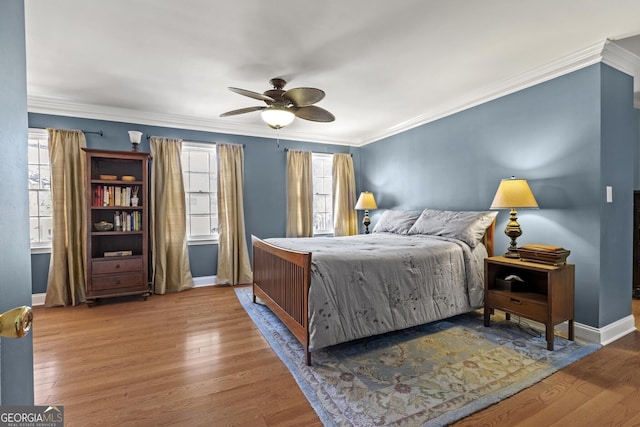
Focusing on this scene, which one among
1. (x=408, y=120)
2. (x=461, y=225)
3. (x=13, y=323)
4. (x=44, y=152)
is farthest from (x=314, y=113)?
(x=44, y=152)

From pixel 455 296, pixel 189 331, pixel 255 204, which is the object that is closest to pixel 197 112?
pixel 255 204

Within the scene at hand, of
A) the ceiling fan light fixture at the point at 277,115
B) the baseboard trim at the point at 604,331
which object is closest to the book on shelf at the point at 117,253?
the ceiling fan light fixture at the point at 277,115

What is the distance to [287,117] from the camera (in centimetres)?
276

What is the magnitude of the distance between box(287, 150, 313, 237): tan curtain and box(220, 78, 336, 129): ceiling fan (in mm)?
2018

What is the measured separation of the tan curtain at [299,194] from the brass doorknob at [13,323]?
4374 mm

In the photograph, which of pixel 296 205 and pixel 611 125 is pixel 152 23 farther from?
pixel 611 125

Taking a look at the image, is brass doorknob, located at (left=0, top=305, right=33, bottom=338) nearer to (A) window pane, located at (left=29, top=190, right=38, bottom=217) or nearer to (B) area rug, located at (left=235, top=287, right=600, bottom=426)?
(B) area rug, located at (left=235, top=287, right=600, bottom=426)

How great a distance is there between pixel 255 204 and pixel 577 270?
402cm

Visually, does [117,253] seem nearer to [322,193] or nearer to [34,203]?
[34,203]

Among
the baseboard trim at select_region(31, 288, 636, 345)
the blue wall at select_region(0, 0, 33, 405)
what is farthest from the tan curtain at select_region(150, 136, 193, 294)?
the blue wall at select_region(0, 0, 33, 405)

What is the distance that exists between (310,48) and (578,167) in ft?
8.26

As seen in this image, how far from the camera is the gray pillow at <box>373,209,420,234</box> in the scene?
3.95m

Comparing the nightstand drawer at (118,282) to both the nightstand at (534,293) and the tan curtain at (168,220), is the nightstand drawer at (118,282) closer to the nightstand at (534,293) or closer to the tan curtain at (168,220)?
the tan curtain at (168,220)

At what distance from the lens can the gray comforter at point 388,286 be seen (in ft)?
7.11
